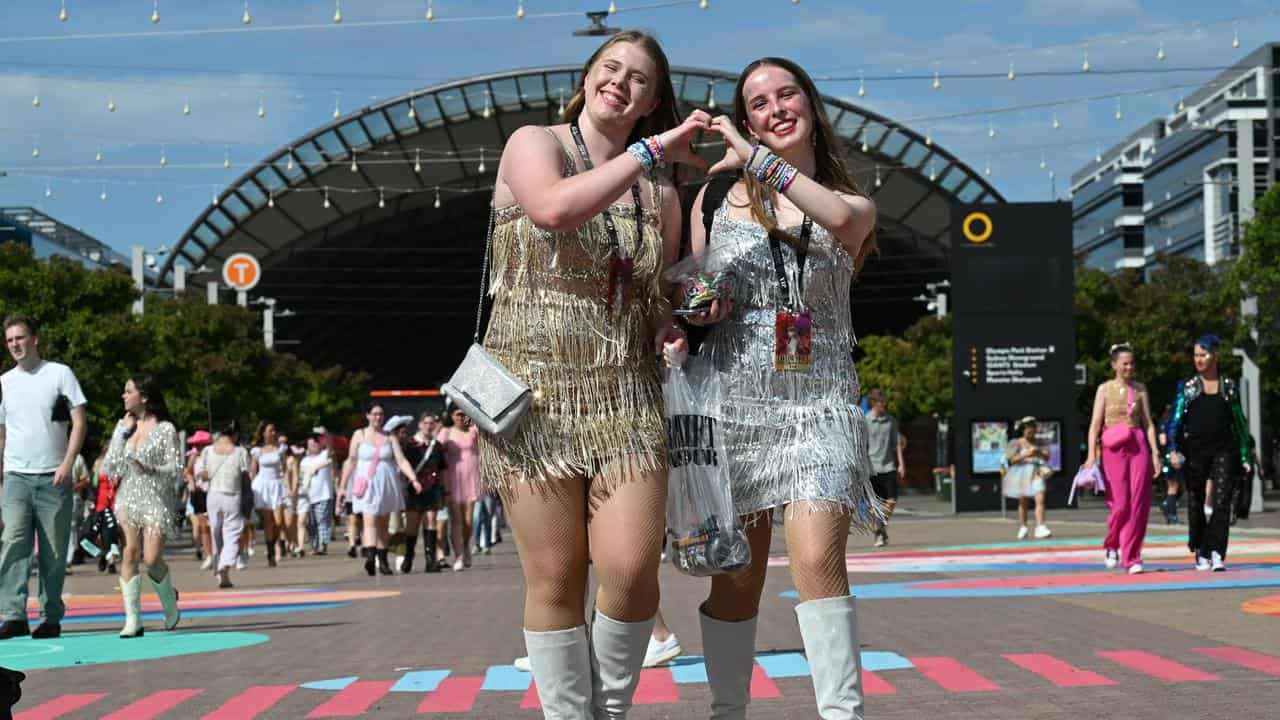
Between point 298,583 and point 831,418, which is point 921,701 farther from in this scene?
point 298,583

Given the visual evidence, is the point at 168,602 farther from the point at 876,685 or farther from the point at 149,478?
the point at 876,685

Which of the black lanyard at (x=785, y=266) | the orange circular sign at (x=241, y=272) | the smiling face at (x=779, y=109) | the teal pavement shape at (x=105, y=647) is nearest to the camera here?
the black lanyard at (x=785, y=266)

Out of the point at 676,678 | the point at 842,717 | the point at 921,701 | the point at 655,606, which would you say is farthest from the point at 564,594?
the point at 676,678

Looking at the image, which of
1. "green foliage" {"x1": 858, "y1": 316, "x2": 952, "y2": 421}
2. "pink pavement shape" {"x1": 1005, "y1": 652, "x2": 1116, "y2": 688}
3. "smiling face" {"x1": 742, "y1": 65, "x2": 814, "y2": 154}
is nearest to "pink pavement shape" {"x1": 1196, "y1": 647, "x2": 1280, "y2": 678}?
"pink pavement shape" {"x1": 1005, "y1": 652, "x2": 1116, "y2": 688}

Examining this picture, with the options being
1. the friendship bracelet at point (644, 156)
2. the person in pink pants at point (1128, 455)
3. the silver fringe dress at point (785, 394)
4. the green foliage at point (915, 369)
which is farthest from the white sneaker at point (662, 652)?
the green foliage at point (915, 369)

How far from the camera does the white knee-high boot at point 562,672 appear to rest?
4793 mm

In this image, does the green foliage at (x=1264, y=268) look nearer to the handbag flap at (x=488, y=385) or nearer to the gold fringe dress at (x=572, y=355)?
the gold fringe dress at (x=572, y=355)

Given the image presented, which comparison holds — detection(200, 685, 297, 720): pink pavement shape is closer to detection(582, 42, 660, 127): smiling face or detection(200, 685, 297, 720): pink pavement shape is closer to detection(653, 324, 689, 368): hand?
detection(653, 324, 689, 368): hand

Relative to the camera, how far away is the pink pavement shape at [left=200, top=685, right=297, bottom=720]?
7.59m

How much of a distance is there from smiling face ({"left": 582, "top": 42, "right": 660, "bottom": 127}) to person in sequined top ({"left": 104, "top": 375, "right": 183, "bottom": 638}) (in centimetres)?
783

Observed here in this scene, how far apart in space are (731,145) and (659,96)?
11.3 inches

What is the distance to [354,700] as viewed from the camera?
26.4 feet

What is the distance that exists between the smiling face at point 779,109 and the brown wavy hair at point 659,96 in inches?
16.0

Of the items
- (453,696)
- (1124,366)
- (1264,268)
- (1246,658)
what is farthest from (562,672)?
(1264,268)
